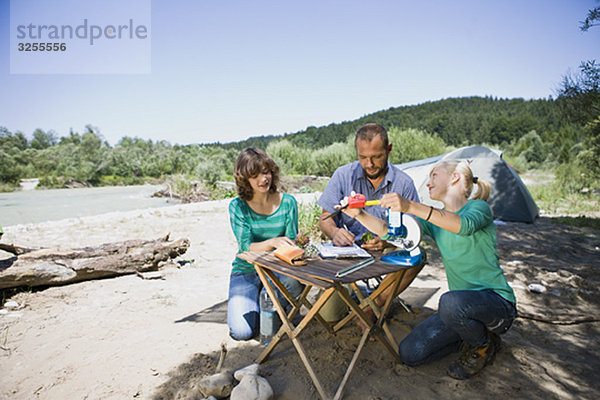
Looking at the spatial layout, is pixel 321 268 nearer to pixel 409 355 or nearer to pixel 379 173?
pixel 409 355

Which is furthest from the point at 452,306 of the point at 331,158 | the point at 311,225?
the point at 331,158

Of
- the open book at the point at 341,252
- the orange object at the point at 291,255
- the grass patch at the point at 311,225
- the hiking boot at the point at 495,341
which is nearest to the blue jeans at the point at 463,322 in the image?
the hiking boot at the point at 495,341

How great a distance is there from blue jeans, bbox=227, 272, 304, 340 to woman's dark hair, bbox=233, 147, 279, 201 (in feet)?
2.30

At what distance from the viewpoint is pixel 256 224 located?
2.79m

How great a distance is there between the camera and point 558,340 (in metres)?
2.67

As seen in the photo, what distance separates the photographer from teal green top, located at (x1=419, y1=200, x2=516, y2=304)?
2068 millimetres

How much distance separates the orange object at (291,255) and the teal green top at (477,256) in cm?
96

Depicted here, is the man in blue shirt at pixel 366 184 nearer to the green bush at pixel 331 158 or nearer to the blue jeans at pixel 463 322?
the blue jeans at pixel 463 322

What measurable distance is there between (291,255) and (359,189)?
49.3 inches

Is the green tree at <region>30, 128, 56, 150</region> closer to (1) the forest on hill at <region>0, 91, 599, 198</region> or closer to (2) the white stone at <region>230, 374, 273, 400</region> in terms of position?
(1) the forest on hill at <region>0, 91, 599, 198</region>

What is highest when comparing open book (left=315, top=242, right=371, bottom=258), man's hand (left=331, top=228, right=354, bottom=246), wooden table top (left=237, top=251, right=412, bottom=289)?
man's hand (left=331, top=228, right=354, bottom=246)

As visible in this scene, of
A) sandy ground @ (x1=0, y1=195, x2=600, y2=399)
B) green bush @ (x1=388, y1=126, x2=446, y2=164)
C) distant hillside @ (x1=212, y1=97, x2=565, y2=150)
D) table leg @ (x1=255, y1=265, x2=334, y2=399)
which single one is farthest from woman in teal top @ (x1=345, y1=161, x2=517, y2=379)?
distant hillside @ (x1=212, y1=97, x2=565, y2=150)

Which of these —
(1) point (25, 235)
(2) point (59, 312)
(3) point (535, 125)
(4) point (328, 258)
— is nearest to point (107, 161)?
(1) point (25, 235)

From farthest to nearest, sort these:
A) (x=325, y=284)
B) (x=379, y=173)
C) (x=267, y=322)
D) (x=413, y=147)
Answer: (x=413, y=147) → (x=379, y=173) → (x=267, y=322) → (x=325, y=284)
